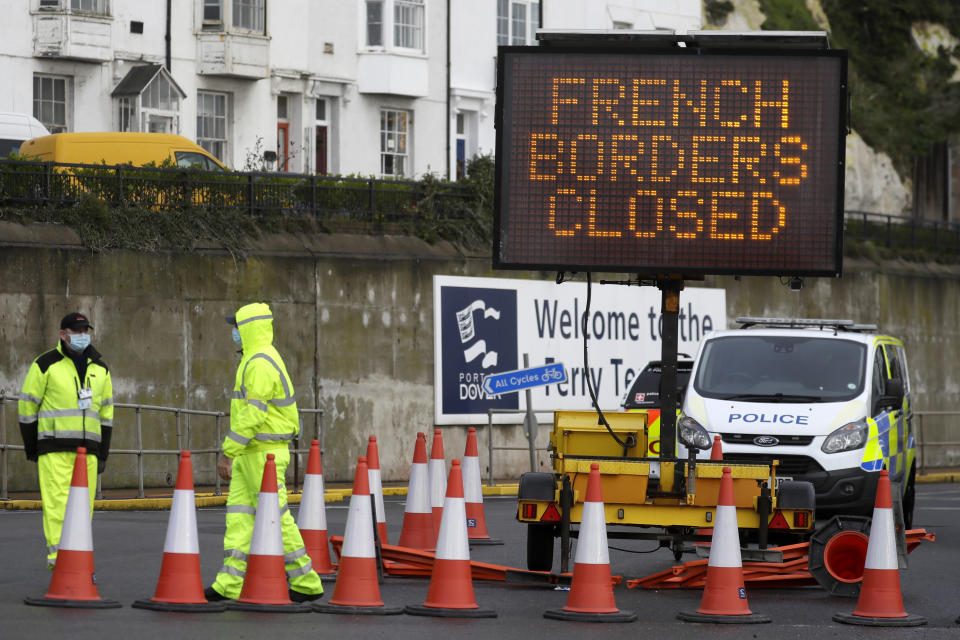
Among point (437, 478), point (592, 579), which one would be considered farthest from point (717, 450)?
point (592, 579)

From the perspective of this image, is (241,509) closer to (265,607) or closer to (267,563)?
(267,563)

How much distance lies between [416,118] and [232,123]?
4.99 metres

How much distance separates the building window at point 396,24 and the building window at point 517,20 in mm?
2287

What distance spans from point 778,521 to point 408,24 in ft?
99.2

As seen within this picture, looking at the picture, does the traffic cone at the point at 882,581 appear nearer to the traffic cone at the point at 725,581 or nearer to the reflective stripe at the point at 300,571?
the traffic cone at the point at 725,581

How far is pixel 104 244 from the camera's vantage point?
24516 millimetres

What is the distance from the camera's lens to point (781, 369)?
1814 cm

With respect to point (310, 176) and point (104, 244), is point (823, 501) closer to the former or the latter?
point (104, 244)

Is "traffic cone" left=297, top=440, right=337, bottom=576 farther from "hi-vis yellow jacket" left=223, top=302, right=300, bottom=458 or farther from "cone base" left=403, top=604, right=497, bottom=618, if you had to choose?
"cone base" left=403, top=604, right=497, bottom=618

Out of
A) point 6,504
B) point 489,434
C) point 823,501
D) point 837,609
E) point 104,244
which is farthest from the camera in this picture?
point 489,434

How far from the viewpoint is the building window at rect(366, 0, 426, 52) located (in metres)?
41.4

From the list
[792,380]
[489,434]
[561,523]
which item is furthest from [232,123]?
[561,523]

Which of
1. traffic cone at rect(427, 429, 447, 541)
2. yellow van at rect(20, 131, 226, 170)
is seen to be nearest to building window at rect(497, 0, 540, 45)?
yellow van at rect(20, 131, 226, 170)

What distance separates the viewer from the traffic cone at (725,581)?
11.4 metres
